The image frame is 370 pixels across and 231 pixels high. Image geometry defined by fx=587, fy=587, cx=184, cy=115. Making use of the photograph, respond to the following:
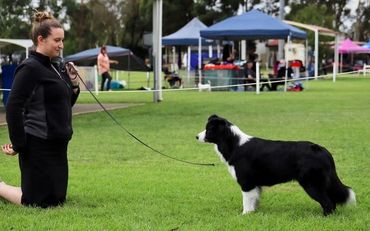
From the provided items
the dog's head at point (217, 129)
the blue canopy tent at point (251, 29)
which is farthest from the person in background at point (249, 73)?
the dog's head at point (217, 129)

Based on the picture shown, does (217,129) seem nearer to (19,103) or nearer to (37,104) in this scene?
(37,104)

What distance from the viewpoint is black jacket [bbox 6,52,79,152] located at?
17.5ft

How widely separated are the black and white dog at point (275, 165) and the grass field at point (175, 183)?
19cm

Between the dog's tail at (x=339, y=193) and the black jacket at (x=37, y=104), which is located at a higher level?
the black jacket at (x=37, y=104)

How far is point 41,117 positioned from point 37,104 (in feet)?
0.41

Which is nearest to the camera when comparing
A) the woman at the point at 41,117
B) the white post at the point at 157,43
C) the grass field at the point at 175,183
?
the grass field at the point at 175,183

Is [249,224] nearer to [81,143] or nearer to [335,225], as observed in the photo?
[335,225]

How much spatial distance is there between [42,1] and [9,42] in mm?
7555

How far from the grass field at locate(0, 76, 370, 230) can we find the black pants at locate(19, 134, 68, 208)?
0.16 metres

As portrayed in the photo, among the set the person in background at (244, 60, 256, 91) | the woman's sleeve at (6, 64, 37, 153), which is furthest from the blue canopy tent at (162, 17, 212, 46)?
the woman's sleeve at (6, 64, 37, 153)

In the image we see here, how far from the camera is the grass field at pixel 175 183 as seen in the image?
502 centimetres

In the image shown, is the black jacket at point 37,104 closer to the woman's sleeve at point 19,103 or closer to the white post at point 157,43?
the woman's sleeve at point 19,103

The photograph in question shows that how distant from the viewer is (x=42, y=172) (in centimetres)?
547

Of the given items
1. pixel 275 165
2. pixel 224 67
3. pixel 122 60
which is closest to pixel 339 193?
pixel 275 165
